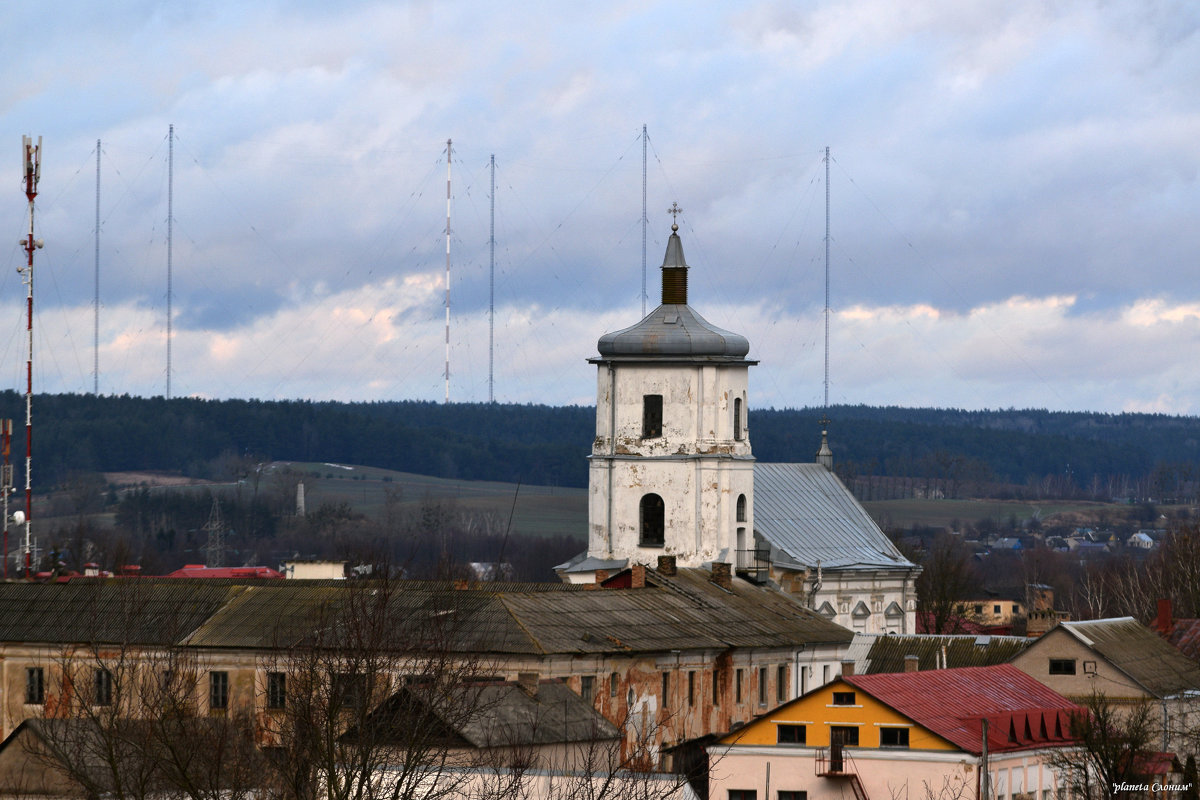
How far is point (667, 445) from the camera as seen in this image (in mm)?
82312

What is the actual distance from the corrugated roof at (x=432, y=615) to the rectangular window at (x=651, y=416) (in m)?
11.1

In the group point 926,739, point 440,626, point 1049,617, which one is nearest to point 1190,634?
point 1049,617

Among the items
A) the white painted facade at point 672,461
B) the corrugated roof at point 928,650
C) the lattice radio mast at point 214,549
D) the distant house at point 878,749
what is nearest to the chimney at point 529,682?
the distant house at point 878,749

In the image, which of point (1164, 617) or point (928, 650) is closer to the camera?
point (928, 650)

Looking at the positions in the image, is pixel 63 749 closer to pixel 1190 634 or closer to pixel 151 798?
pixel 151 798

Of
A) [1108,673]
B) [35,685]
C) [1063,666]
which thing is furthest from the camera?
[1063,666]

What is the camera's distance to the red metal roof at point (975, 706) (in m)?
53.4

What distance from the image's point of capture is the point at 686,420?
82.1m

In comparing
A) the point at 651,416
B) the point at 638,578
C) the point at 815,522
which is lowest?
the point at 638,578

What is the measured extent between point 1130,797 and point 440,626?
14065 millimetres

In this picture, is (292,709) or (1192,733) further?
(1192,733)

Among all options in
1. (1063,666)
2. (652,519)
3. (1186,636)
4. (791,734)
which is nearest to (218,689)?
(791,734)

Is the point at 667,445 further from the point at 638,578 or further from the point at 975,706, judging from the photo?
the point at 975,706

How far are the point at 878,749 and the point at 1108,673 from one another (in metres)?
19.8
